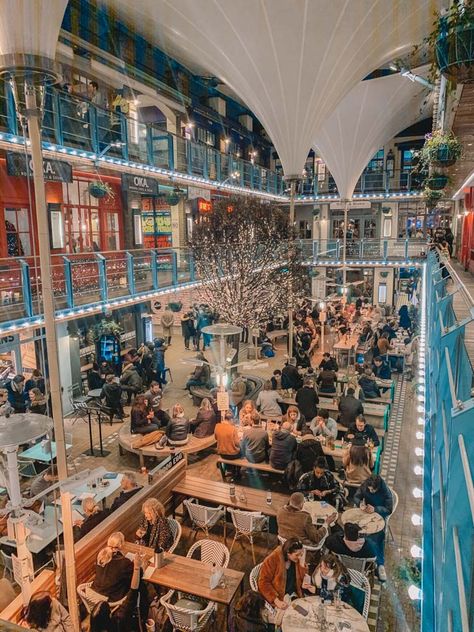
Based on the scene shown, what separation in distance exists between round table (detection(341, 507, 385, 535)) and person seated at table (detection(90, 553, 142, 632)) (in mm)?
3250

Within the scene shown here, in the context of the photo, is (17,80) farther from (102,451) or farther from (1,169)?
(1,169)

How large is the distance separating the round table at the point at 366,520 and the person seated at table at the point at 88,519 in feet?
12.4

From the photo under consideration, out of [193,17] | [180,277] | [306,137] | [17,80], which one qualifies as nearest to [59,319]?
[180,277]

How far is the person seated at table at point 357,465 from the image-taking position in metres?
8.62

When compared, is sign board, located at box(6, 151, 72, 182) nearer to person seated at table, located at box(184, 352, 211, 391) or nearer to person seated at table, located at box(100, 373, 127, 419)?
person seated at table, located at box(100, 373, 127, 419)

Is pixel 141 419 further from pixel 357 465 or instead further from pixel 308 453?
pixel 357 465

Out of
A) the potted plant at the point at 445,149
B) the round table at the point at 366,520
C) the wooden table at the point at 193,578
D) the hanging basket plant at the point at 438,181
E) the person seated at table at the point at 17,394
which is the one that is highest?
the potted plant at the point at 445,149

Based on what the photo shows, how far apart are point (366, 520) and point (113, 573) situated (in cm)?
380

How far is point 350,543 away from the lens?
22.0ft

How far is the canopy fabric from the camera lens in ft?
14.2

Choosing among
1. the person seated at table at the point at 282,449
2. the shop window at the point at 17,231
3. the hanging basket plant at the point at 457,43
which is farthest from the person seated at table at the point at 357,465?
the shop window at the point at 17,231

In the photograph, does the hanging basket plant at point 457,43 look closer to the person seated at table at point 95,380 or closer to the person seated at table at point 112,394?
the person seated at table at point 112,394

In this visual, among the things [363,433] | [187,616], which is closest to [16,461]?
[187,616]

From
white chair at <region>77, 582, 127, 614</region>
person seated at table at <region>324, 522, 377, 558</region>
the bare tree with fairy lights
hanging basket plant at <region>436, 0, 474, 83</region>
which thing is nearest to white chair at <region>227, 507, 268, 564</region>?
person seated at table at <region>324, 522, 377, 558</region>
